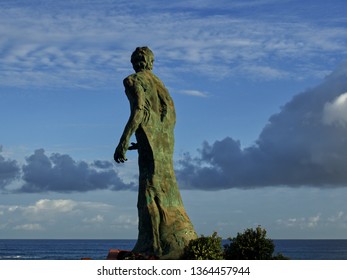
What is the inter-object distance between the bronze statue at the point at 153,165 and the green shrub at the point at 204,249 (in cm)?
37

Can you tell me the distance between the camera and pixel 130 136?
29625 millimetres

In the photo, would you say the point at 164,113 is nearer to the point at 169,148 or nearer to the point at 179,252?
the point at 169,148

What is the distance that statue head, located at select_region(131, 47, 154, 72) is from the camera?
102 feet

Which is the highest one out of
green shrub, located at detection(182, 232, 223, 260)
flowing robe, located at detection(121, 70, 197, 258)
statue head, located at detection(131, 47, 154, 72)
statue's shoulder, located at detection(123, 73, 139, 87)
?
statue head, located at detection(131, 47, 154, 72)

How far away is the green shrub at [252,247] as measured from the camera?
101 ft

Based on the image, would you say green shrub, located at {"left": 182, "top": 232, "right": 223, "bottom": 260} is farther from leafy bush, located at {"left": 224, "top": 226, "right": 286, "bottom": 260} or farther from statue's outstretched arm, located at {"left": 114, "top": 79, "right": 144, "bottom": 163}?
statue's outstretched arm, located at {"left": 114, "top": 79, "right": 144, "bottom": 163}

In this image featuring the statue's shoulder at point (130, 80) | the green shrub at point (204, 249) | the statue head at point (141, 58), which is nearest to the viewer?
the green shrub at point (204, 249)

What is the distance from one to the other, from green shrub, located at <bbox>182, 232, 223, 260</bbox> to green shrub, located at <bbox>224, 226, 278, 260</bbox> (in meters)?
1.30

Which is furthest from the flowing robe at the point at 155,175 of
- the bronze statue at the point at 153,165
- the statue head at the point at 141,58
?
the statue head at the point at 141,58

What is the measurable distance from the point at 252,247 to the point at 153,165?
505 centimetres

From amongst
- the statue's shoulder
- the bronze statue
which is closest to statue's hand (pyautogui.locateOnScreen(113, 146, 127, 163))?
the bronze statue

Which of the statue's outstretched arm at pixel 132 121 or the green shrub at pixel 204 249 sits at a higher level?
the statue's outstretched arm at pixel 132 121

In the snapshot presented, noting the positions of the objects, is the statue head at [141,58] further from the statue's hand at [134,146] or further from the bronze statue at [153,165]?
the statue's hand at [134,146]
